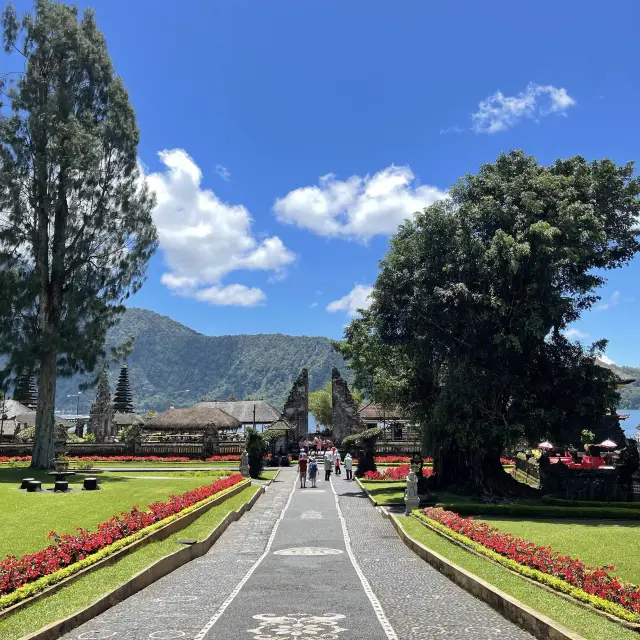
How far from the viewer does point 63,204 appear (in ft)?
117

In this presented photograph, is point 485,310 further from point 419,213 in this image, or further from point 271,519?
point 271,519

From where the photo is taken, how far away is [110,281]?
123 ft

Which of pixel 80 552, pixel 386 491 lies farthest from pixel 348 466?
pixel 80 552

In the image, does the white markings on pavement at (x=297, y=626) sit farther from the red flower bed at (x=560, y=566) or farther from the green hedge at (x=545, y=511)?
the green hedge at (x=545, y=511)

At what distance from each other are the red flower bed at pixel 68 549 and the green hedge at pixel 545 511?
10933mm

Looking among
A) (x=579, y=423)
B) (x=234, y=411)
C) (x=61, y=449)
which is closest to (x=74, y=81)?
(x=61, y=449)

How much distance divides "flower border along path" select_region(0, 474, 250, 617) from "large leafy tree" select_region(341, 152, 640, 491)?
12870 millimetres

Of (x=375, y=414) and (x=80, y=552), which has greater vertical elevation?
(x=375, y=414)

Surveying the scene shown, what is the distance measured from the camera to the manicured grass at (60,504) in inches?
623

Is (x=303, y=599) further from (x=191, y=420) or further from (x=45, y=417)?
(x=191, y=420)

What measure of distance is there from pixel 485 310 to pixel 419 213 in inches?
236

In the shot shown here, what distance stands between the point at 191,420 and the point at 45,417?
93.5 ft

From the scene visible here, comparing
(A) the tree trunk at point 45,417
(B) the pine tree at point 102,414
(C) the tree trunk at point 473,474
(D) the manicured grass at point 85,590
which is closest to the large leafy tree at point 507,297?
(C) the tree trunk at point 473,474

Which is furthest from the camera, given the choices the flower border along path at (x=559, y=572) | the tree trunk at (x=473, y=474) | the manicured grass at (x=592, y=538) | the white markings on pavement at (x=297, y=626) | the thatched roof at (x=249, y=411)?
the thatched roof at (x=249, y=411)
